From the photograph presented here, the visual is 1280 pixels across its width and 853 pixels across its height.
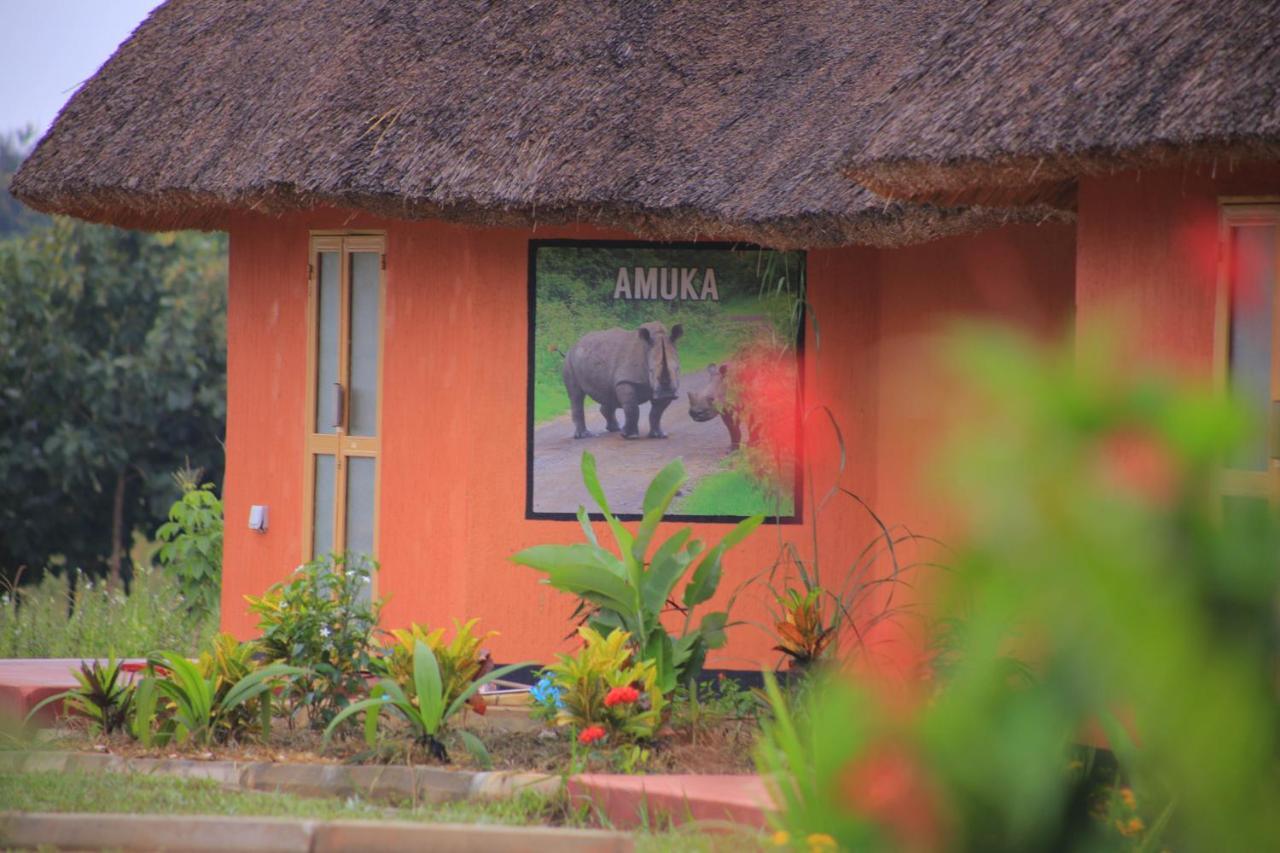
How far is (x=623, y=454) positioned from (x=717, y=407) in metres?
0.48

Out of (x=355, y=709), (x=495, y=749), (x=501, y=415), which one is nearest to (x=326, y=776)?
(x=355, y=709)

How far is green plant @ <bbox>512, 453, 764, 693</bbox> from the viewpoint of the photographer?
223 inches

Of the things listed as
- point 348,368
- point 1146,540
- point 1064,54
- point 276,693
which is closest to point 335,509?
point 348,368

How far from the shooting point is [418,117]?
6891mm

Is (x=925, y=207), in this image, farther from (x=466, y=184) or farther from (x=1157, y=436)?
(x=1157, y=436)

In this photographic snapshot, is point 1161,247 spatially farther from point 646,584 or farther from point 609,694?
point 609,694

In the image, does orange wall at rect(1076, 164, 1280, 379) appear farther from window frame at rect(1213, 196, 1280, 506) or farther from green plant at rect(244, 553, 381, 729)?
green plant at rect(244, 553, 381, 729)

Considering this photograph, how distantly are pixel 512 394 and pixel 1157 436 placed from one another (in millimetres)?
6436

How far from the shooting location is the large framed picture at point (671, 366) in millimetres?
7035

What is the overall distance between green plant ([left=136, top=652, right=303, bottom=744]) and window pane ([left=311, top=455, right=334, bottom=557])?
1.83 m

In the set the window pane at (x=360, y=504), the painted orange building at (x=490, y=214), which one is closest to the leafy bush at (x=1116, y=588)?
the painted orange building at (x=490, y=214)

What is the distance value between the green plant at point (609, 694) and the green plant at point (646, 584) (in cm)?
21

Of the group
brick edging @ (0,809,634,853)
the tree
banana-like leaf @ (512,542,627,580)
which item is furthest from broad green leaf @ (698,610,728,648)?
the tree

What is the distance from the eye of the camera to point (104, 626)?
29.3 feet
